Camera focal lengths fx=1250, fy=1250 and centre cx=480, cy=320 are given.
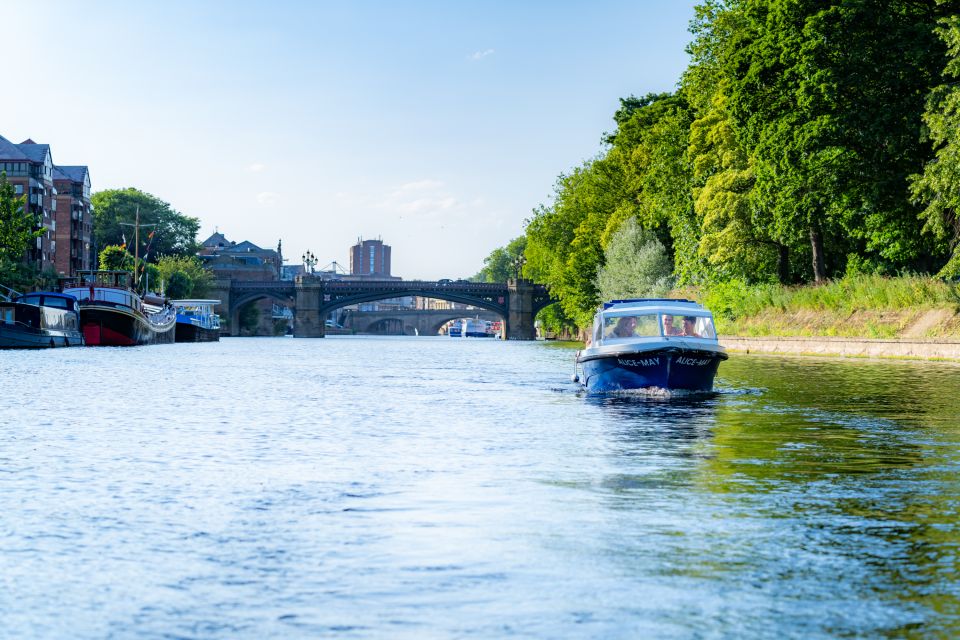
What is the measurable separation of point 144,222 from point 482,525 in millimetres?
159368

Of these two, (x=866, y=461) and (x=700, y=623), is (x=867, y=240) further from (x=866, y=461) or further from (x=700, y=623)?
(x=700, y=623)

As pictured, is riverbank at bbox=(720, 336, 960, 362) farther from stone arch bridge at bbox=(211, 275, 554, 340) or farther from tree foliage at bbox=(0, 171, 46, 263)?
stone arch bridge at bbox=(211, 275, 554, 340)

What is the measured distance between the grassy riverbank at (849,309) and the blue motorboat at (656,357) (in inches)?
677

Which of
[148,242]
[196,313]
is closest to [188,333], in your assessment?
[196,313]

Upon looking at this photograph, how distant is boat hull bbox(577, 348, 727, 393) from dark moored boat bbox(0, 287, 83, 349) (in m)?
44.1

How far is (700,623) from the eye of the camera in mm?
6871

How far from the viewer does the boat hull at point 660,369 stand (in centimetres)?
2509

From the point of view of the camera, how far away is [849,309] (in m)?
48.8

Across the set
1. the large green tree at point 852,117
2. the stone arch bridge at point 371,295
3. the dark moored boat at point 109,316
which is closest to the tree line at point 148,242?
the stone arch bridge at point 371,295

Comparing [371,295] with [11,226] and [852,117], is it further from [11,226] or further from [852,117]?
[852,117]

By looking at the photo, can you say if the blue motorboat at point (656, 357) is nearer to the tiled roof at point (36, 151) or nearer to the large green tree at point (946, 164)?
the large green tree at point (946, 164)

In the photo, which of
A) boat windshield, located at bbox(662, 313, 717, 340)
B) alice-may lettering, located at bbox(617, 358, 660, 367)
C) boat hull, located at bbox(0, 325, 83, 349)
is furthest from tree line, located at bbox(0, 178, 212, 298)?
alice-may lettering, located at bbox(617, 358, 660, 367)

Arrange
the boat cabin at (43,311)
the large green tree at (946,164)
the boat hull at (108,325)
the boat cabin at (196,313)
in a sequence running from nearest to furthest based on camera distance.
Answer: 1. the large green tree at (946,164)
2. the boat cabin at (43,311)
3. the boat hull at (108,325)
4. the boat cabin at (196,313)

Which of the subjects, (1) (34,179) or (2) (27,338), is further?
(1) (34,179)
